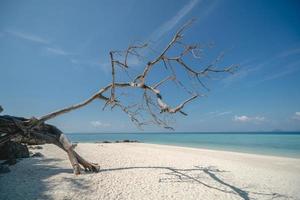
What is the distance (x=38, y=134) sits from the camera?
7207 millimetres

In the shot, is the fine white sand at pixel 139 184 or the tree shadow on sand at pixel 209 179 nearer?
the fine white sand at pixel 139 184

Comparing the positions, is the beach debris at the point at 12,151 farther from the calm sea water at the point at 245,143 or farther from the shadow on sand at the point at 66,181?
the calm sea water at the point at 245,143

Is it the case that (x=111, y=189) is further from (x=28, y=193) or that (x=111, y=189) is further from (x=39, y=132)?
(x=39, y=132)

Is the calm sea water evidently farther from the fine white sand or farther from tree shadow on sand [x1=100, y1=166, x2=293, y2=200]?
tree shadow on sand [x1=100, y1=166, x2=293, y2=200]

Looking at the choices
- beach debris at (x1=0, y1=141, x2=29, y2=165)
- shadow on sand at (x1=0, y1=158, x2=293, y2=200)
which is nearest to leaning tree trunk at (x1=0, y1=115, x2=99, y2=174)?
shadow on sand at (x1=0, y1=158, x2=293, y2=200)

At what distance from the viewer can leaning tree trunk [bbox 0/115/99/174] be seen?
6762 millimetres

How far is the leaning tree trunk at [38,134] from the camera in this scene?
6.76 m

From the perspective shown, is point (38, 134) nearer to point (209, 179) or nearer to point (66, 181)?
point (66, 181)

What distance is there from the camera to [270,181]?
284 inches

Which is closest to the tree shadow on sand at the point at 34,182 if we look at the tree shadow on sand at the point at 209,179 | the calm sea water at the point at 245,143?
the tree shadow on sand at the point at 209,179

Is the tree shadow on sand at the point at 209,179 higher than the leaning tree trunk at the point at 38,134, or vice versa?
the leaning tree trunk at the point at 38,134

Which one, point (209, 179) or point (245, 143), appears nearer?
point (209, 179)

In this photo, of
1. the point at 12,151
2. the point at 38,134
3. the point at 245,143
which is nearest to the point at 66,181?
the point at 38,134

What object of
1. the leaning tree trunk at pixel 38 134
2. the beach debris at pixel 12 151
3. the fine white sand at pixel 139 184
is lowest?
the fine white sand at pixel 139 184
